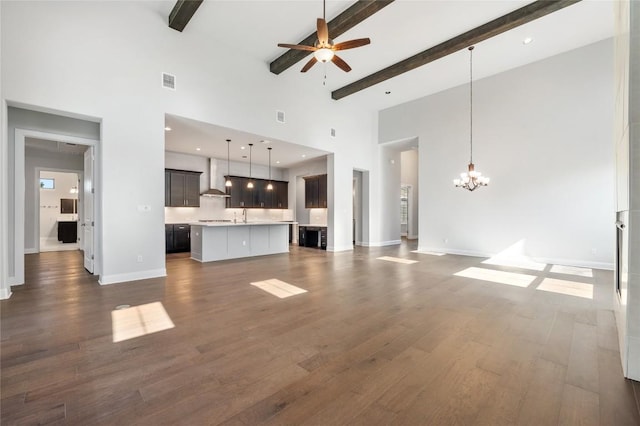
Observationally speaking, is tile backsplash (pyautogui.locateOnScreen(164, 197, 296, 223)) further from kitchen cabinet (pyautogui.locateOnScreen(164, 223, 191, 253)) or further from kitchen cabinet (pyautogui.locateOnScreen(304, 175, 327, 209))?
kitchen cabinet (pyautogui.locateOnScreen(304, 175, 327, 209))

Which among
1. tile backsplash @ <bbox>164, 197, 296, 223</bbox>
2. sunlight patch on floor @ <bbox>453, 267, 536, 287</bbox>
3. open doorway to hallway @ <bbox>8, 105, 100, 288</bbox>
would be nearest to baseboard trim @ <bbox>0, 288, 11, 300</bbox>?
open doorway to hallway @ <bbox>8, 105, 100, 288</bbox>

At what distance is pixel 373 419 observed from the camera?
4.80 ft

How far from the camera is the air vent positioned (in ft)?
Result: 15.8

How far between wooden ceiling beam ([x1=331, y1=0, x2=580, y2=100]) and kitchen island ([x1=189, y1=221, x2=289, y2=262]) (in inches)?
182

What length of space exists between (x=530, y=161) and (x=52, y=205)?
53.9 ft

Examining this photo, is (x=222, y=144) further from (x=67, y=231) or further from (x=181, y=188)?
(x=67, y=231)

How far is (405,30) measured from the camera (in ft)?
17.0

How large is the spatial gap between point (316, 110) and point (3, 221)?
6.40 m

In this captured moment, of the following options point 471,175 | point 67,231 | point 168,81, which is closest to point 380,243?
point 471,175

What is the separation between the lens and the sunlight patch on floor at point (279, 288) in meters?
3.83

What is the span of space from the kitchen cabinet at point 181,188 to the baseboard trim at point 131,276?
4.23 metres

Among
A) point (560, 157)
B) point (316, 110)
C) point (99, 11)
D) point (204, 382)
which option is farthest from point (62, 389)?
point (560, 157)

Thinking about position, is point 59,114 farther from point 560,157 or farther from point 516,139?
point 560,157

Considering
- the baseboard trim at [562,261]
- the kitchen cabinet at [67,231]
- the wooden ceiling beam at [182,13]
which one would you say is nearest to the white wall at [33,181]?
the kitchen cabinet at [67,231]
